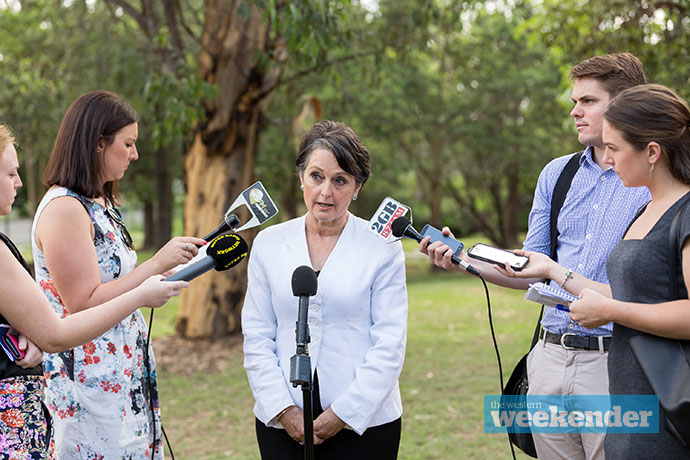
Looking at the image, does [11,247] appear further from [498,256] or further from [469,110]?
[469,110]

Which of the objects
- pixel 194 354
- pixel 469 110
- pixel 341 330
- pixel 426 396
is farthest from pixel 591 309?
pixel 469 110

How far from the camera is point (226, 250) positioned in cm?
258

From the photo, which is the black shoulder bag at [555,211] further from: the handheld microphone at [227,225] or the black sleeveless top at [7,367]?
the black sleeveless top at [7,367]

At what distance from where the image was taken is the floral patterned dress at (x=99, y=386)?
277cm

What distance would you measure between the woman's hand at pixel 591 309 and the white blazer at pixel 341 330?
80cm

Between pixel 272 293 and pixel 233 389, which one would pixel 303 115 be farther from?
pixel 272 293

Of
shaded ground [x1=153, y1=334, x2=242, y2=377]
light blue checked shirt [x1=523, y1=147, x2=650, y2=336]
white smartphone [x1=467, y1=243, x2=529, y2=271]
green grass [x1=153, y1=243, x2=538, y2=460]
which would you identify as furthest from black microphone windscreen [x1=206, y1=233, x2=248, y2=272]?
shaded ground [x1=153, y1=334, x2=242, y2=377]

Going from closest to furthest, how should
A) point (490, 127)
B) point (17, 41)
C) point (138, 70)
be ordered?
point (138, 70)
point (17, 41)
point (490, 127)

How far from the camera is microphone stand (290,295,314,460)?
7.35 feet

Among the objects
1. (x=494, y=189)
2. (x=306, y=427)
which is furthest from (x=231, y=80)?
(x=494, y=189)

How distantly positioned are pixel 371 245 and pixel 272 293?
489 millimetres

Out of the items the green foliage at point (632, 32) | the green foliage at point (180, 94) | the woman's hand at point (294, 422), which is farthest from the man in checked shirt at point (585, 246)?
the green foliage at point (632, 32)

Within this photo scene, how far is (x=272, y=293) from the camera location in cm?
292

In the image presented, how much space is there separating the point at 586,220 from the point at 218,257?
1.59m
